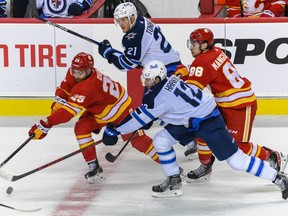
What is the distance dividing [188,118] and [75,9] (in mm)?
2811

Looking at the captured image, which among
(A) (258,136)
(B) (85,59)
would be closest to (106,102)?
(B) (85,59)

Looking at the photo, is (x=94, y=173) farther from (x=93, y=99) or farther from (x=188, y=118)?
(x=188, y=118)

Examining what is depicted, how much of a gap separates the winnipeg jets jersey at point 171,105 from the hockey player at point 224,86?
0.26 m

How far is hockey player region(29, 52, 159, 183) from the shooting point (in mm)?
5328

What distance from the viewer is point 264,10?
24.7 feet

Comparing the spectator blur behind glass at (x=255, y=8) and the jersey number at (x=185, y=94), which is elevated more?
the spectator blur behind glass at (x=255, y=8)

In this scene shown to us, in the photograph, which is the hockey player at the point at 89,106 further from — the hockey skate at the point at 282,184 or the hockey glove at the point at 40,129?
the hockey skate at the point at 282,184

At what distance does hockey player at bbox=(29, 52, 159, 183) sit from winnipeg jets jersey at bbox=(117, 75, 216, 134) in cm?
45

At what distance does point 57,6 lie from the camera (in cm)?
773

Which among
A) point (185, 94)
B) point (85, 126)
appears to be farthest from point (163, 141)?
point (85, 126)

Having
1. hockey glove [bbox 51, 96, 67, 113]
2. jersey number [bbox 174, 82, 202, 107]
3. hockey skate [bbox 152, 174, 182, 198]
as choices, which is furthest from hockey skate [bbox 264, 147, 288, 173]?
hockey glove [bbox 51, 96, 67, 113]

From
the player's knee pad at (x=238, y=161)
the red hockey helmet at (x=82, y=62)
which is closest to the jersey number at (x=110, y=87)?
the red hockey helmet at (x=82, y=62)

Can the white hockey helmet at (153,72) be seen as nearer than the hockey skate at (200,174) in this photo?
Yes

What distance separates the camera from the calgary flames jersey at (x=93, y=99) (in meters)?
5.33
